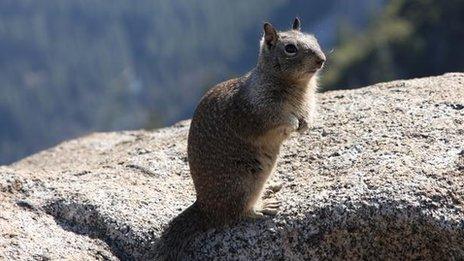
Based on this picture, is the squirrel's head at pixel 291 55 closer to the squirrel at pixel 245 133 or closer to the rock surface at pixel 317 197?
the squirrel at pixel 245 133

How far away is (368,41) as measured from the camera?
79875mm

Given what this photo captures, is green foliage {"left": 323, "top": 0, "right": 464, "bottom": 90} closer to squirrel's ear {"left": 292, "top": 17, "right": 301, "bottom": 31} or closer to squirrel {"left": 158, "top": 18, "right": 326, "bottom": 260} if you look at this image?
squirrel's ear {"left": 292, "top": 17, "right": 301, "bottom": 31}

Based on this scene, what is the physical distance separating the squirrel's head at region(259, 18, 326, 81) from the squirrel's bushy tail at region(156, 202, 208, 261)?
1610 mm

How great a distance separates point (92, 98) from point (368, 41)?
397 feet

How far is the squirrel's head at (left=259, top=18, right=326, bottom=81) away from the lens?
8234 mm

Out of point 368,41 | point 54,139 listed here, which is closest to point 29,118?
point 54,139

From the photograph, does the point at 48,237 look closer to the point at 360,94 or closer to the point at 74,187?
the point at 74,187

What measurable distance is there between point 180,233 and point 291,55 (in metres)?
2.06

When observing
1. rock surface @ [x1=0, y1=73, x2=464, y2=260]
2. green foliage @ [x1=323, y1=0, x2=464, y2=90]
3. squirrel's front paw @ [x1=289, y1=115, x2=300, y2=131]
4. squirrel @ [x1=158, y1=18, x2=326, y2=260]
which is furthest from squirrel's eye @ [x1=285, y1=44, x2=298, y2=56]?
green foliage @ [x1=323, y1=0, x2=464, y2=90]

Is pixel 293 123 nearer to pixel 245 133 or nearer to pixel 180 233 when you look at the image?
pixel 245 133

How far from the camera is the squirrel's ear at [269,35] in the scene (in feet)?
27.6

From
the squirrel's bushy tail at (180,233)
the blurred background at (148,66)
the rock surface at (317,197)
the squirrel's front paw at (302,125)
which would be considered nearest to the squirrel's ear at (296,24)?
the squirrel's front paw at (302,125)

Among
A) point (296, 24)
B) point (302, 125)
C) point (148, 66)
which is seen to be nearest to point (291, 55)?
point (302, 125)

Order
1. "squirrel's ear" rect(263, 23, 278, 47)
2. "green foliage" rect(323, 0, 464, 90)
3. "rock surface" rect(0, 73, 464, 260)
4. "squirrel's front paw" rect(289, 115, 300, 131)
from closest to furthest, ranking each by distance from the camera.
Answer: "rock surface" rect(0, 73, 464, 260), "squirrel's front paw" rect(289, 115, 300, 131), "squirrel's ear" rect(263, 23, 278, 47), "green foliage" rect(323, 0, 464, 90)
